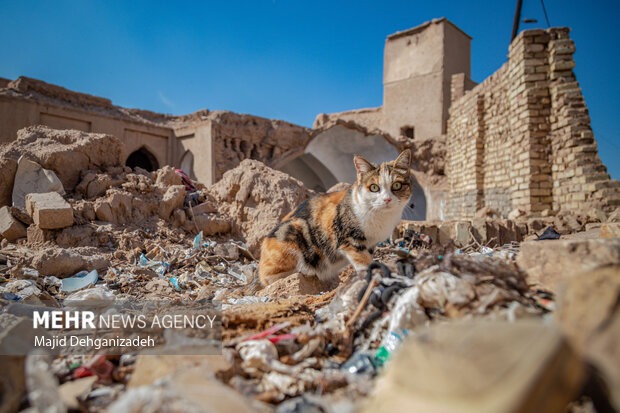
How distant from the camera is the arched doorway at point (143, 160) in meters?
14.0

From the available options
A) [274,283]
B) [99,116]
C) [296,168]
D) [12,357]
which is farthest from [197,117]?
[12,357]

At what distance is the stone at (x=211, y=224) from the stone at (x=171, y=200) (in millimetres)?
462

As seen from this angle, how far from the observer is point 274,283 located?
2.84m

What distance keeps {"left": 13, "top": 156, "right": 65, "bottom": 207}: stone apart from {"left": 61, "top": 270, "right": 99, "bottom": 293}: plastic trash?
6.87 feet

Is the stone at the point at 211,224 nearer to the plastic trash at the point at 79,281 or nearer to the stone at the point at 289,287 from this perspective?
the plastic trash at the point at 79,281

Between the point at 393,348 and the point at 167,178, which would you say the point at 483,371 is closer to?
the point at 393,348

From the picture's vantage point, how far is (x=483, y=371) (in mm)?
737

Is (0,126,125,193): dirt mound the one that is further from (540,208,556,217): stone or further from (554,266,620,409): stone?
(540,208,556,217): stone

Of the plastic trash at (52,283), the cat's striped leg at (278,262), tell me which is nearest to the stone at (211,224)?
the plastic trash at (52,283)

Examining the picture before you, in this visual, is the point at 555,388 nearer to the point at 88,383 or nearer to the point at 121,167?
the point at 88,383

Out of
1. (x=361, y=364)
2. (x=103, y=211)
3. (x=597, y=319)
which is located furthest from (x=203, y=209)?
(x=597, y=319)

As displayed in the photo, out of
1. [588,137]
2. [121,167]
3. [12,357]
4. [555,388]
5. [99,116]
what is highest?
[99,116]

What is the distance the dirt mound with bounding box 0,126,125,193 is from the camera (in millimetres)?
5019

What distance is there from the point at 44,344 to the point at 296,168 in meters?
16.9
